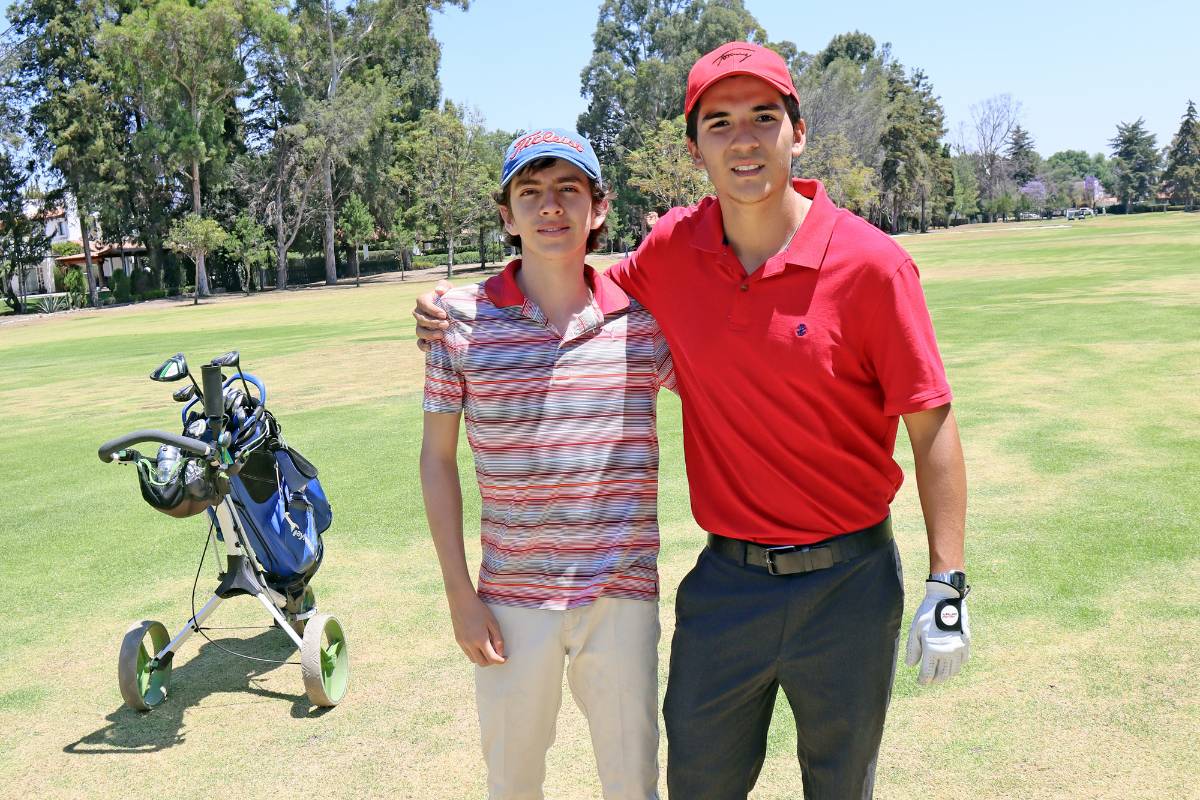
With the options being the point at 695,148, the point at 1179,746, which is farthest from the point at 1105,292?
the point at 695,148

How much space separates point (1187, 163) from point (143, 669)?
127 meters

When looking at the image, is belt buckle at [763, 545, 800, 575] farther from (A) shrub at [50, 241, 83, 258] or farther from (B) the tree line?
(A) shrub at [50, 241, 83, 258]

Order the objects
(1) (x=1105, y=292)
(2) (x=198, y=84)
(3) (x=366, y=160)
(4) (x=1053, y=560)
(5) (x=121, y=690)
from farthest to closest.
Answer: (3) (x=366, y=160)
(2) (x=198, y=84)
(1) (x=1105, y=292)
(4) (x=1053, y=560)
(5) (x=121, y=690)

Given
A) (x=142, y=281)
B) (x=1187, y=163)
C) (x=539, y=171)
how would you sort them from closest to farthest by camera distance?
(x=539, y=171) < (x=142, y=281) < (x=1187, y=163)

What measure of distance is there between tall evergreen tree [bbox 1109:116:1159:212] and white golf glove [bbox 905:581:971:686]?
5404 inches

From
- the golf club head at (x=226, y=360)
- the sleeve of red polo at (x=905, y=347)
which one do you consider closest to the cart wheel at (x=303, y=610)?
the golf club head at (x=226, y=360)

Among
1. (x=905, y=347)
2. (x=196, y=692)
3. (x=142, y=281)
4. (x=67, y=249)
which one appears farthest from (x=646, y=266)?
(x=67, y=249)

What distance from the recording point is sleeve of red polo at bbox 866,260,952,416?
97.9 inches

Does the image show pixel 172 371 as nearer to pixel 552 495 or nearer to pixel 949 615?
pixel 552 495

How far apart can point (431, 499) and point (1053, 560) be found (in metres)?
4.35

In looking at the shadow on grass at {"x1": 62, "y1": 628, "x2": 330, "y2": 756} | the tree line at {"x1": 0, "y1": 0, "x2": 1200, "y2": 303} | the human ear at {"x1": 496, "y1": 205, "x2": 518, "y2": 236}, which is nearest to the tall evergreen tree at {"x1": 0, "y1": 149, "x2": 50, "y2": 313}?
the tree line at {"x1": 0, "y1": 0, "x2": 1200, "y2": 303}

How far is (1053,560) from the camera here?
5926mm

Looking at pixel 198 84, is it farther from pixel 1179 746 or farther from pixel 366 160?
pixel 1179 746

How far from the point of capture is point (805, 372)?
2523 mm
